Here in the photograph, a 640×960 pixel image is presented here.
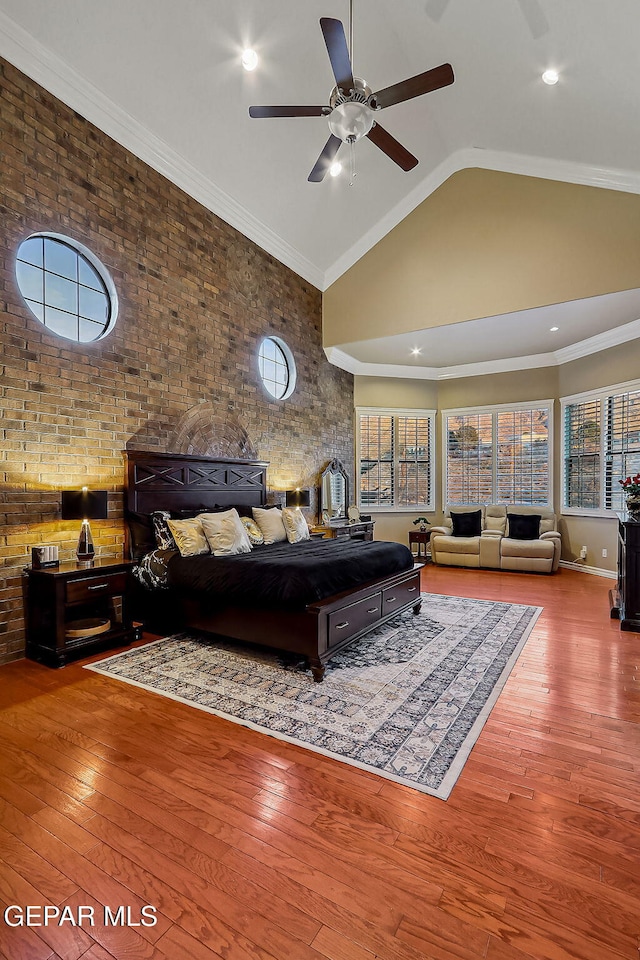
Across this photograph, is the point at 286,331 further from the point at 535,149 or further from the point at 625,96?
the point at 625,96

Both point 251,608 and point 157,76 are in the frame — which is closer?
point 251,608

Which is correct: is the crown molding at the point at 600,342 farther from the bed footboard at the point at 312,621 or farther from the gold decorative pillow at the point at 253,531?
the gold decorative pillow at the point at 253,531

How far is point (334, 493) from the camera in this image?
7.57 m

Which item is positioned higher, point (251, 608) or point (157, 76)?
point (157, 76)

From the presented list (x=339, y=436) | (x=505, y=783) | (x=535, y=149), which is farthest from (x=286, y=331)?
(x=505, y=783)

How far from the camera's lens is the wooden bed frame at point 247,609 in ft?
10.3

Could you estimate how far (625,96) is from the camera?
13.0ft

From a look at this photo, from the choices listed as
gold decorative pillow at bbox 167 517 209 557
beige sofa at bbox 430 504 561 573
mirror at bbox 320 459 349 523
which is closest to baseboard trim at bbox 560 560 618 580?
beige sofa at bbox 430 504 561 573

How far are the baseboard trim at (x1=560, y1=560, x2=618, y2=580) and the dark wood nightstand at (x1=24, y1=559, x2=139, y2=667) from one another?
6.10 meters

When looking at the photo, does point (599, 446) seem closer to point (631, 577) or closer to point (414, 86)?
point (631, 577)

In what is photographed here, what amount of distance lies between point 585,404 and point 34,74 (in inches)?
294

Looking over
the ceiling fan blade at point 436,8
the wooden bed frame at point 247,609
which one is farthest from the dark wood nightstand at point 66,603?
the ceiling fan blade at point 436,8

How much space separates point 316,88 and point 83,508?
447cm

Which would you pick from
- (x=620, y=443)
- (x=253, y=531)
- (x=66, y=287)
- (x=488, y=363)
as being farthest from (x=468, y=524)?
(x=66, y=287)
